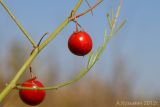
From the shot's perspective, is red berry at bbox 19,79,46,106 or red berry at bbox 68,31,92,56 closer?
red berry at bbox 19,79,46,106

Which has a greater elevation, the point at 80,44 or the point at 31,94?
the point at 80,44

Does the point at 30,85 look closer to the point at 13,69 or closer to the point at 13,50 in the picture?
the point at 13,69

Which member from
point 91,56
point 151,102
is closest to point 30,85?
point 91,56

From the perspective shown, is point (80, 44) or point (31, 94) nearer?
point (31, 94)

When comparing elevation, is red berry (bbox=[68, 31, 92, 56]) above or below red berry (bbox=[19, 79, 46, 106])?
above

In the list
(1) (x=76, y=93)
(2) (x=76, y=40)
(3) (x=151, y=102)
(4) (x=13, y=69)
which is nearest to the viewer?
(2) (x=76, y=40)

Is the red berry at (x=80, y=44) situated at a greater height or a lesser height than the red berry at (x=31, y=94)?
greater

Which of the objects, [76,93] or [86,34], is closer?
[86,34]

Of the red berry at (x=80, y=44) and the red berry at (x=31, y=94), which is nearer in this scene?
the red berry at (x=31, y=94)
